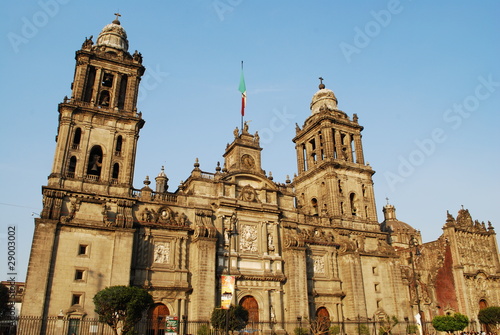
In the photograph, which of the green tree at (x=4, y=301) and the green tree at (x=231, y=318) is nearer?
the green tree at (x=231, y=318)

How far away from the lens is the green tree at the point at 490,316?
141 feet

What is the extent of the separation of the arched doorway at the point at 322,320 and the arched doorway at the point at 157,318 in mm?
11998

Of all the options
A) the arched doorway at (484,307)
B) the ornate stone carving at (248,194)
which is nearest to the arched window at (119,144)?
the ornate stone carving at (248,194)

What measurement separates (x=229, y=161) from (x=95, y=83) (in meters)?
14.2

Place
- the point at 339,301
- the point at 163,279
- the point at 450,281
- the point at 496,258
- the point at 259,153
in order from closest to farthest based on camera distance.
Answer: the point at 163,279 < the point at 339,301 < the point at 259,153 < the point at 450,281 < the point at 496,258

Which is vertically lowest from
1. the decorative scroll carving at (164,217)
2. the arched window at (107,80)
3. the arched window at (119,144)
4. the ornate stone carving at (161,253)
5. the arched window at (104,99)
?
the ornate stone carving at (161,253)

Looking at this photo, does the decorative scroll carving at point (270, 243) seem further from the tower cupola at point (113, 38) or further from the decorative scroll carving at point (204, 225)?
the tower cupola at point (113, 38)

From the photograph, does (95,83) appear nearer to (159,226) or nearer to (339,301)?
(159,226)

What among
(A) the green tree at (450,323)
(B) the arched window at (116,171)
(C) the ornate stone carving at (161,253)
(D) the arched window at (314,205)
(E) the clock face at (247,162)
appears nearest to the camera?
(C) the ornate stone carving at (161,253)

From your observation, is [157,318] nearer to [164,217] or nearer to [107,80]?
[164,217]

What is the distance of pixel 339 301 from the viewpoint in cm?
3800

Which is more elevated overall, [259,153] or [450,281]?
[259,153]

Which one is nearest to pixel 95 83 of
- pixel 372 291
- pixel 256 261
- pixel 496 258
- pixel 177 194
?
pixel 177 194

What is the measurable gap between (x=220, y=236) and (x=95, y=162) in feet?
39.2
